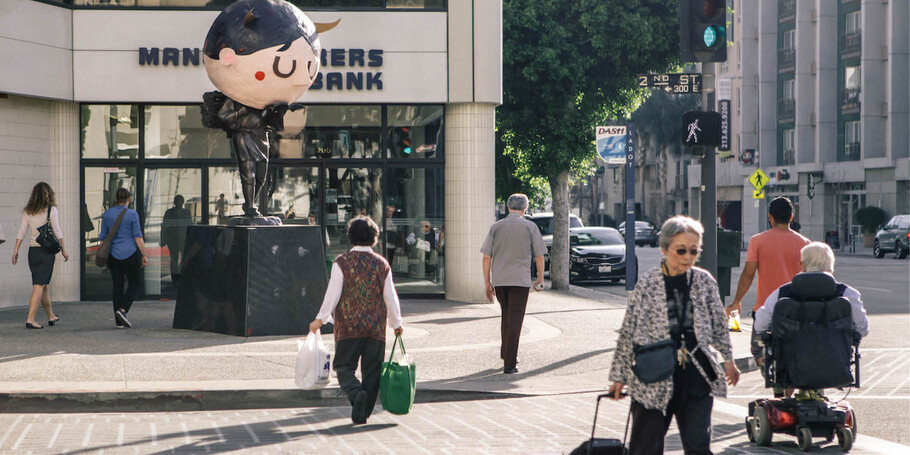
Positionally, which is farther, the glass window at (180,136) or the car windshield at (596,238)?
the car windshield at (596,238)

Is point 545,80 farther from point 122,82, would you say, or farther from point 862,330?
point 862,330

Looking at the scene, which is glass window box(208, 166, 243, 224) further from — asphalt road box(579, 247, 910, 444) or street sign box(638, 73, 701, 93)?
asphalt road box(579, 247, 910, 444)

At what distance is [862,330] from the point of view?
697cm

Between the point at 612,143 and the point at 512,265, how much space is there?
8500 mm

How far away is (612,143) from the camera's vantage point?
61.3ft

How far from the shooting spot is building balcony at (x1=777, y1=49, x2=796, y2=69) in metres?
59.5

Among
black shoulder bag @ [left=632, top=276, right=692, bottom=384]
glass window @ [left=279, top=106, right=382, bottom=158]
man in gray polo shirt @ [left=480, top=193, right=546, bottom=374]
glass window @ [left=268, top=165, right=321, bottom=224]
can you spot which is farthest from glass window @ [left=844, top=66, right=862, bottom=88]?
black shoulder bag @ [left=632, top=276, right=692, bottom=384]

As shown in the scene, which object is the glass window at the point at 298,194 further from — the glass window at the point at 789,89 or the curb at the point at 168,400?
the glass window at the point at 789,89

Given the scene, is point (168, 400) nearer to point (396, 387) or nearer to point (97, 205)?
point (396, 387)

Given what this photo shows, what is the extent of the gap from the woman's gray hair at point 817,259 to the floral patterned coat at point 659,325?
6.45ft

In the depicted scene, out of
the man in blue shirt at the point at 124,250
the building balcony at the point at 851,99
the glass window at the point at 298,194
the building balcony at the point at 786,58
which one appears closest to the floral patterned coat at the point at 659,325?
the man in blue shirt at the point at 124,250

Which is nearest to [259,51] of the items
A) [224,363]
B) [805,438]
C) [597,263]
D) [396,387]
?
[224,363]

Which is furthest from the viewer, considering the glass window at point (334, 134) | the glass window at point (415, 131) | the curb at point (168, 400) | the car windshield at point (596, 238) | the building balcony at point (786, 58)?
the building balcony at point (786, 58)

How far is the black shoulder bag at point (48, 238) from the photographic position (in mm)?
13148
